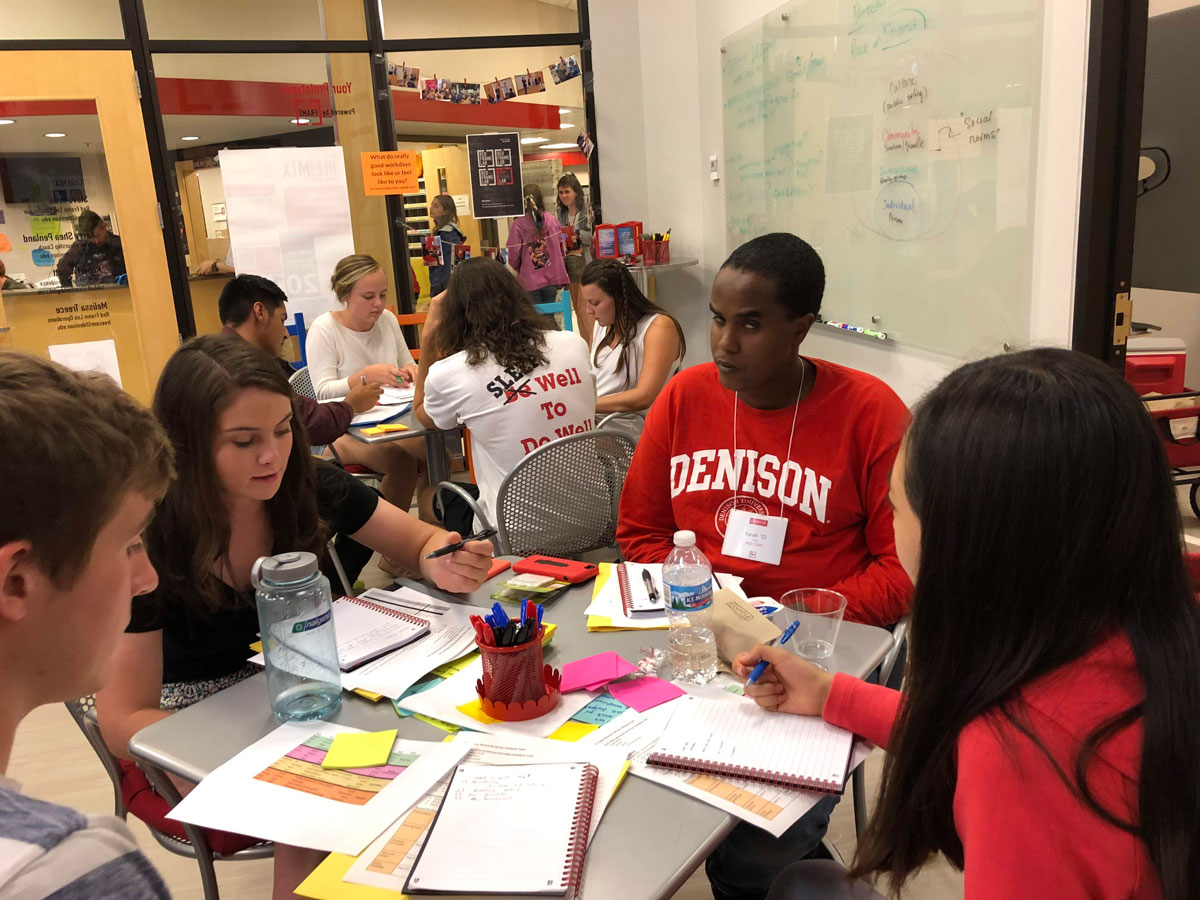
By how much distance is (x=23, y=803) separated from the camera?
0.55 m

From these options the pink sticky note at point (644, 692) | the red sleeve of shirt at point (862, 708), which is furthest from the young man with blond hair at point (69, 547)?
the red sleeve of shirt at point (862, 708)

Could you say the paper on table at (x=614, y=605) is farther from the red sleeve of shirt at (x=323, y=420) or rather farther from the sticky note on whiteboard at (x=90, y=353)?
the sticky note on whiteboard at (x=90, y=353)

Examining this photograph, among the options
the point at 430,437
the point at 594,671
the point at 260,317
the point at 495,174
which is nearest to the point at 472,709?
the point at 594,671

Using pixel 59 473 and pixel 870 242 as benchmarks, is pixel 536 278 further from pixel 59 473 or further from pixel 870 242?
pixel 59 473

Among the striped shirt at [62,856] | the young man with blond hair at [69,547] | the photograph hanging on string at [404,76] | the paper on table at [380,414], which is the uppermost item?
the photograph hanging on string at [404,76]

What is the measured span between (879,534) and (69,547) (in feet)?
5.08

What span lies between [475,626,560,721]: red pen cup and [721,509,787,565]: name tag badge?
69 cm

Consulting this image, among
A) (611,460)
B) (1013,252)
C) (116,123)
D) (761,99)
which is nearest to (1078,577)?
(611,460)

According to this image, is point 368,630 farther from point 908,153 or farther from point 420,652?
point 908,153

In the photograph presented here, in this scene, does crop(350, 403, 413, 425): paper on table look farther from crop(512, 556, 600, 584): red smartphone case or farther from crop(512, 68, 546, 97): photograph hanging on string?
crop(512, 68, 546, 97): photograph hanging on string

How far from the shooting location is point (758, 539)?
1.87 m

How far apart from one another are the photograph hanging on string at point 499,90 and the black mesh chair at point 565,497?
148 inches

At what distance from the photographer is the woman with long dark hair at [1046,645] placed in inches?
30.3

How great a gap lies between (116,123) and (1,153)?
2.01ft
